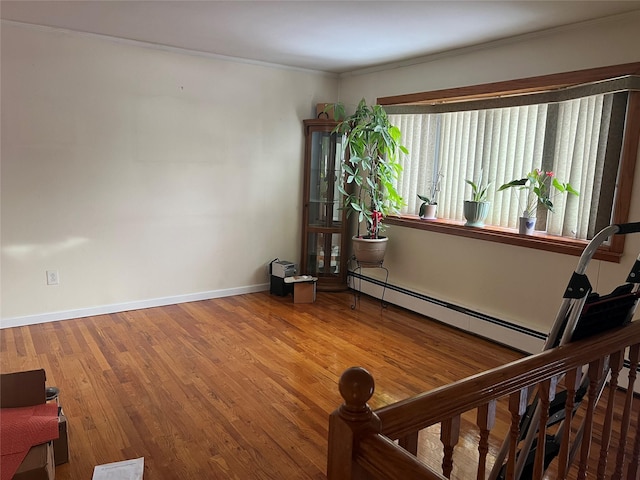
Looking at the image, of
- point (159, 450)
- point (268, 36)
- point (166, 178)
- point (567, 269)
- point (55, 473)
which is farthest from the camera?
point (166, 178)

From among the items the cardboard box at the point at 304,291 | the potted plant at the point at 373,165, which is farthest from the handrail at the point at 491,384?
the cardboard box at the point at 304,291

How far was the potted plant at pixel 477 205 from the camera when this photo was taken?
4.07 metres

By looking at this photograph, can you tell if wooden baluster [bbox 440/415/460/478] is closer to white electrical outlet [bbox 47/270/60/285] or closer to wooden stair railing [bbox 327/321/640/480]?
wooden stair railing [bbox 327/321/640/480]

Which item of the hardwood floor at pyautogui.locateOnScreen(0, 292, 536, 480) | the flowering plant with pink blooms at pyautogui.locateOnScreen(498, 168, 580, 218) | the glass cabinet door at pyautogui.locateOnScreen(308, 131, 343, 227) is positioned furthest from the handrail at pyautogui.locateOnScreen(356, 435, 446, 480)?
the glass cabinet door at pyautogui.locateOnScreen(308, 131, 343, 227)

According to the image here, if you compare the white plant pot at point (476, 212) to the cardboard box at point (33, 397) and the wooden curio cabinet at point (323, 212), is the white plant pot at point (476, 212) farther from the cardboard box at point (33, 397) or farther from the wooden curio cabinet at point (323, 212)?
the cardboard box at point (33, 397)

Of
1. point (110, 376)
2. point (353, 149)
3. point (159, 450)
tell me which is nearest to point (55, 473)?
point (159, 450)

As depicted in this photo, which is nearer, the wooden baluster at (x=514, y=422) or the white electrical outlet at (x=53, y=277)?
the wooden baluster at (x=514, y=422)

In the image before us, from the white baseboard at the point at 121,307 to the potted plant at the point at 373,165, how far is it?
51.8 inches

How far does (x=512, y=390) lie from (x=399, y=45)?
329cm

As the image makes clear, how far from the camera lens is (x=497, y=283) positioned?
3916mm

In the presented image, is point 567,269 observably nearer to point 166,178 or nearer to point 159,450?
point 159,450

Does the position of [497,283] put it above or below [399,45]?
below

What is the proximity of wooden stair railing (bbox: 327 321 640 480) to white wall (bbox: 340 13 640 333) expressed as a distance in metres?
1.84

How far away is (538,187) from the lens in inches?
143
